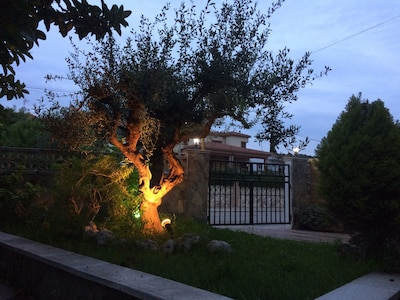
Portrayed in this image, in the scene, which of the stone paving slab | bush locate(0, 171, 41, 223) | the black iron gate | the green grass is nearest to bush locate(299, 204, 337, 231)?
the black iron gate

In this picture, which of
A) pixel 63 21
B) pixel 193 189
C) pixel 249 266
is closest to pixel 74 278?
pixel 249 266

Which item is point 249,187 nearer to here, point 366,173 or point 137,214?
point 137,214

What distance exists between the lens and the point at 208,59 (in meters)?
5.26

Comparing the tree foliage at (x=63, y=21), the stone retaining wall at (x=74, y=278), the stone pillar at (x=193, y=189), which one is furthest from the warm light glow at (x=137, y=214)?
the tree foliage at (x=63, y=21)

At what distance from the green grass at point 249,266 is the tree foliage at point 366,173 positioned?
409 mm

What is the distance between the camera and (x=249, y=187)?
29.8ft

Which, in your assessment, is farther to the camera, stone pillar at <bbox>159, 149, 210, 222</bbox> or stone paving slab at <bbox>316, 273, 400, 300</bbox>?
stone pillar at <bbox>159, 149, 210, 222</bbox>

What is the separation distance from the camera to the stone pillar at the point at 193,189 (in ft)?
24.9

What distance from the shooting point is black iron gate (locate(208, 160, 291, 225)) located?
8.44 meters

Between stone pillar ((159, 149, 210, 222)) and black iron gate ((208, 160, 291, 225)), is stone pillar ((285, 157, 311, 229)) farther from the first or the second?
stone pillar ((159, 149, 210, 222))

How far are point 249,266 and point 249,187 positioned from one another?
5.02 meters

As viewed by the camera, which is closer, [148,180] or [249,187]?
[148,180]

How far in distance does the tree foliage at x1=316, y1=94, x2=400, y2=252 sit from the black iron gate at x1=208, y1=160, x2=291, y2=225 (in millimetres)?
3961

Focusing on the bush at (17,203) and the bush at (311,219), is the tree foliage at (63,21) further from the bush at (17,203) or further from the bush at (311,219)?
the bush at (311,219)
